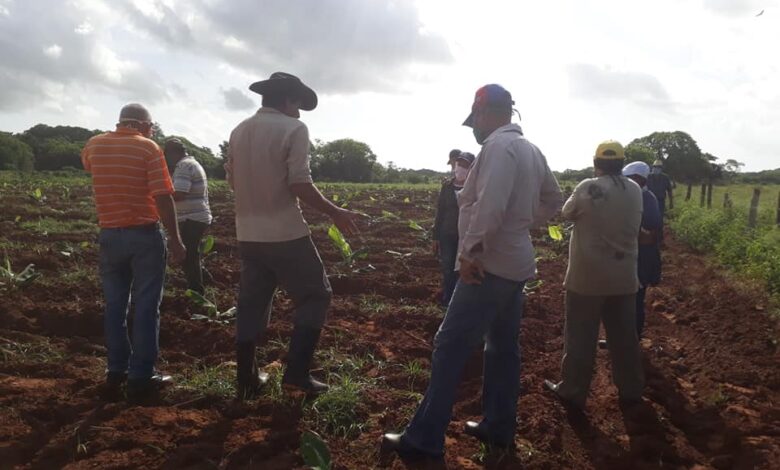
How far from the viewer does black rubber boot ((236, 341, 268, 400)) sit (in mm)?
3506

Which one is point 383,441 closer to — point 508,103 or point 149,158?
point 508,103

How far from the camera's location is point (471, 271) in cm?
280

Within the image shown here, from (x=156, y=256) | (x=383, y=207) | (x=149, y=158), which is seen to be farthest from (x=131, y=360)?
(x=383, y=207)

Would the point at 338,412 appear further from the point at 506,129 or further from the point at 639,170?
the point at 639,170

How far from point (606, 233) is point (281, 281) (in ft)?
6.73

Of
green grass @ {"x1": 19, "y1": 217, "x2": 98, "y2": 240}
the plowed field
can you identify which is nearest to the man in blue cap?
the plowed field

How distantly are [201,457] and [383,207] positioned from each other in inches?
623

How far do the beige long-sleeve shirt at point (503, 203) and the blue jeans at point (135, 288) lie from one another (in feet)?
6.13

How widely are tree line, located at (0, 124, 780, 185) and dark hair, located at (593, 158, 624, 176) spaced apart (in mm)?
50062

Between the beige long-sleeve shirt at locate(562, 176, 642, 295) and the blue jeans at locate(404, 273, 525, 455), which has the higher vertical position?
the beige long-sleeve shirt at locate(562, 176, 642, 295)

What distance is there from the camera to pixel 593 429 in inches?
139

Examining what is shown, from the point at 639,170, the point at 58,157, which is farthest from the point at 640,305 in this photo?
the point at 58,157

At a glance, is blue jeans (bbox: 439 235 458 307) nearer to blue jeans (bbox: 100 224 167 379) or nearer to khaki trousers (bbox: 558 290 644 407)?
khaki trousers (bbox: 558 290 644 407)

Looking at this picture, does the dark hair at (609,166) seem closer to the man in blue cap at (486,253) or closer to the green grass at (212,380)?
the man in blue cap at (486,253)
